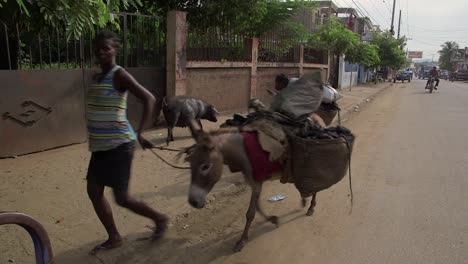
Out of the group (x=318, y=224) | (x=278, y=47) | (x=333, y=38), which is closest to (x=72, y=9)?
(x=318, y=224)

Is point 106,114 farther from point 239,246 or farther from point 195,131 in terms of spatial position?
point 239,246

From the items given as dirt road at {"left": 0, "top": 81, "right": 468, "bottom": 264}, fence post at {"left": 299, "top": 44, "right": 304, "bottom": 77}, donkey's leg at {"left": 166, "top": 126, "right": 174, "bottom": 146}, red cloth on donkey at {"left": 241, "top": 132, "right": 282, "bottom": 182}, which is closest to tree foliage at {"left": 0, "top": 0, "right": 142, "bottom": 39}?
red cloth on donkey at {"left": 241, "top": 132, "right": 282, "bottom": 182}

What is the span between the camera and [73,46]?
304 inches

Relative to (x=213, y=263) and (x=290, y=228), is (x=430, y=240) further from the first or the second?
(x=213, y=263)

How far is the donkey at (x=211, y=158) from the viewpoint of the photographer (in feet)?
10.9

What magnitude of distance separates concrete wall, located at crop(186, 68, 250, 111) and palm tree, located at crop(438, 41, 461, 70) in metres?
103

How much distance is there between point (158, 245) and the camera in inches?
159

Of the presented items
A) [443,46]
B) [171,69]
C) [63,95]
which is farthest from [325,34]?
[443,46]

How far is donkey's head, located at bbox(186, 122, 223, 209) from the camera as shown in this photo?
3.31 m

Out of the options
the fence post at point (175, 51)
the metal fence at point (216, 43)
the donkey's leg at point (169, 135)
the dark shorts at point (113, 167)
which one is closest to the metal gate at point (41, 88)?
the fence post at point (175, 51)

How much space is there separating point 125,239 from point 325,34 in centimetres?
1972

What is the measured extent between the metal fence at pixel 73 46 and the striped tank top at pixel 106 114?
1923 mm

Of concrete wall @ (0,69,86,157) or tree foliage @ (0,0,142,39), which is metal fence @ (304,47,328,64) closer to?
concrete wall @ (0,69,86,157)

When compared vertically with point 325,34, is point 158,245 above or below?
below
